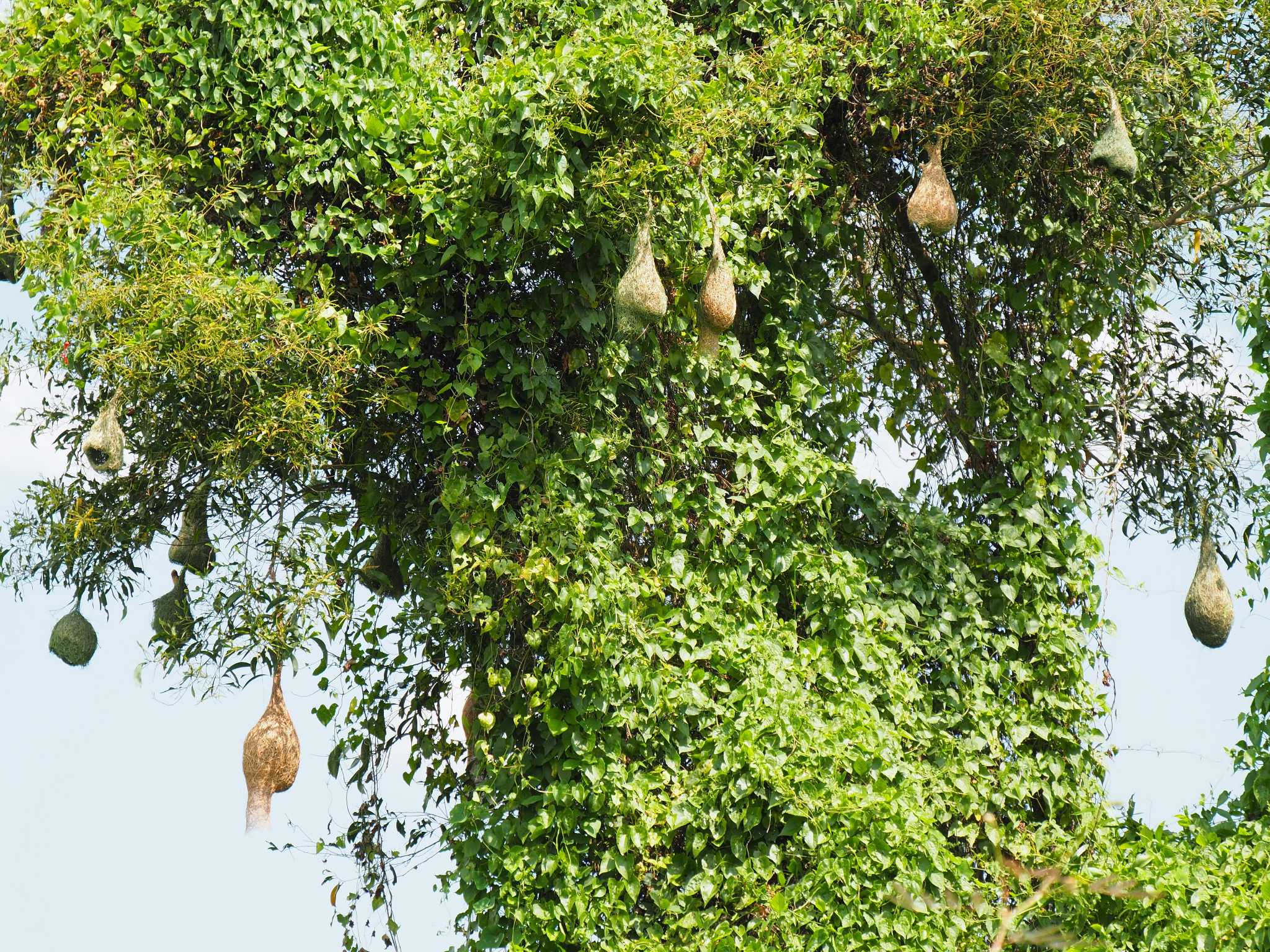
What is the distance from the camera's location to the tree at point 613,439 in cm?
545

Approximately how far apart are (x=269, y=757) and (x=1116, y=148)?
473 cm

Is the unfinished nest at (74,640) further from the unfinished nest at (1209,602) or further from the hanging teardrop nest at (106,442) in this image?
the unfinished nest at (1209,602)

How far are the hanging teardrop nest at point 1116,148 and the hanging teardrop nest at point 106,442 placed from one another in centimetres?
459

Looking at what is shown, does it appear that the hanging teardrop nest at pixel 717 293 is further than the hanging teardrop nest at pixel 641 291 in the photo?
Yes

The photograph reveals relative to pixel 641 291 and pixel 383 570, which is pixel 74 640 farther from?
pixel 641 291

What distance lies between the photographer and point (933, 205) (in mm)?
6320

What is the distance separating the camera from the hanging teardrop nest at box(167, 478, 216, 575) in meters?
6.16

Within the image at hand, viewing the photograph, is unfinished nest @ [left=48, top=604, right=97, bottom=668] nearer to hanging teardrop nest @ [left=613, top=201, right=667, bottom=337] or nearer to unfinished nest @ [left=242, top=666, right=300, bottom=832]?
unfinished nest @ [left=242, top=666, right=300, bottom=832]

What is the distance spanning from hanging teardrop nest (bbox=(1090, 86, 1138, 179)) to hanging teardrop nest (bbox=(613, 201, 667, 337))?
7.73 feet

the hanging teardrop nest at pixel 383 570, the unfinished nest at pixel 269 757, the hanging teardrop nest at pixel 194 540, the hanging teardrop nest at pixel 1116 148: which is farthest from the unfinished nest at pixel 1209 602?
the hanging teardrop nest at pixel 194 540

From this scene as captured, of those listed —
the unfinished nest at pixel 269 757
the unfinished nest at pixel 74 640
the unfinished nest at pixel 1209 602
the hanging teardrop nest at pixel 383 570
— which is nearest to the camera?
the unfinished nest at pixel 269 757

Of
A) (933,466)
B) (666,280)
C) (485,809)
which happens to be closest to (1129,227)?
(933,466)

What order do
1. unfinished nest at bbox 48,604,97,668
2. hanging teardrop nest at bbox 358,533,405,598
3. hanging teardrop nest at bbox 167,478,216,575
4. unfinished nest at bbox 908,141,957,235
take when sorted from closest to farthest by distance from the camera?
unfinished nest at bbox 48,604,97,668, hanging teardrop nest at bbox 167,478,216,575, unfinished nest at bbox 908,141,957,235, hanging teardrop nest at bbox 358,533,405,598

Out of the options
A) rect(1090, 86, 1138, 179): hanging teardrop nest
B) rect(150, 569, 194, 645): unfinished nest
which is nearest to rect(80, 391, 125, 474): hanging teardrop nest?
rect(150, 569, 194, 645): unfinished nest
